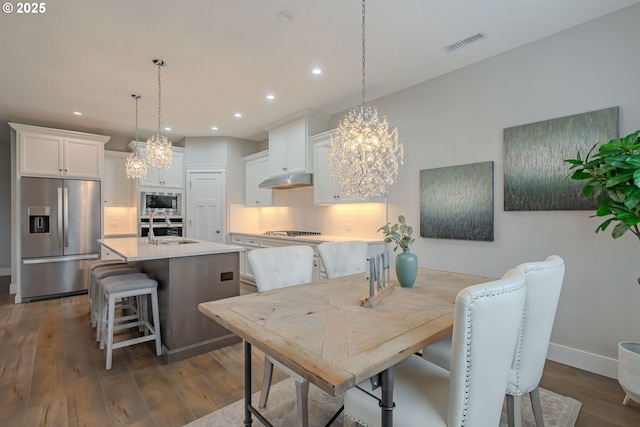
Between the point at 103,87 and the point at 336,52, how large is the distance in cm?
279

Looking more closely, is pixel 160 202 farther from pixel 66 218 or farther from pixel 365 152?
pixel 365 152

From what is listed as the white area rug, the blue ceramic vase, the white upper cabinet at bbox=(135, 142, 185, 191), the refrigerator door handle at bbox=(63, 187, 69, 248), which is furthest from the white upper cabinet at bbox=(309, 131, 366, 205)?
Answer: the refrigerator door handle at bbox=(63, 187, 69, 248)

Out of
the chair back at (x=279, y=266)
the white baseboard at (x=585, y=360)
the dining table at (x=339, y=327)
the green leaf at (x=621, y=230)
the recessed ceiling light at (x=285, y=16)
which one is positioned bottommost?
the white baseboard at (x=585, y=360)

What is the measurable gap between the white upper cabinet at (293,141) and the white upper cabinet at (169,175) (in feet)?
6.28

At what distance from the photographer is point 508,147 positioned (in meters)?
2.86

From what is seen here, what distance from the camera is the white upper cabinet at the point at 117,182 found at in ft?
18.1

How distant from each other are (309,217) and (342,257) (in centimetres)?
257

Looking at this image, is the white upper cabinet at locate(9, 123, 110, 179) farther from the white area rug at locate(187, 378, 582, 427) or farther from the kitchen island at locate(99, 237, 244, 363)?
the white area rug at locate(187, 378, 582, 427)

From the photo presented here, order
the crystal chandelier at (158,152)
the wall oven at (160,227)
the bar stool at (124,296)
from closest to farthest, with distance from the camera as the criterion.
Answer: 1. the bar stool at (124,296)
2. the crystal chandelier at (158,152)
3. the wall oven at (160,227)

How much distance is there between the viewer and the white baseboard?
237 centimetres

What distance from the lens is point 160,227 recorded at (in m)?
5.55

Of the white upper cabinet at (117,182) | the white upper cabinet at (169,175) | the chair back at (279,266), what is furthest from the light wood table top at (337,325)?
the white upper cabinet at (117,182)

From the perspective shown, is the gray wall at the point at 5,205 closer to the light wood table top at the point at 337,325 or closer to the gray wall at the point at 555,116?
the light wood table top at the point at 337,325

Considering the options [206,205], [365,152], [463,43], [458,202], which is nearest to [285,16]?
[365,152]
